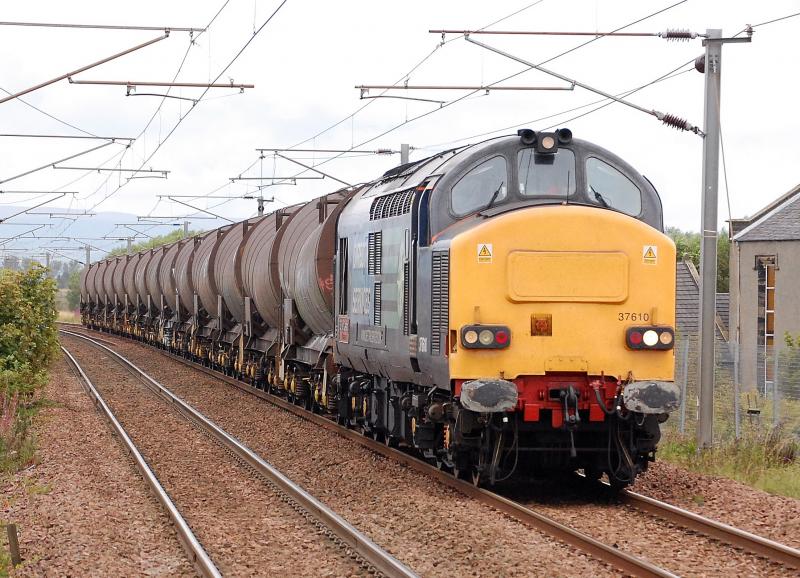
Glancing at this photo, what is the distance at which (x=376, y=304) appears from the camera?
1389 centimetres

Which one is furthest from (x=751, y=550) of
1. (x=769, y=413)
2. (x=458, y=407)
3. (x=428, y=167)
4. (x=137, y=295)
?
(x=137, y=295)

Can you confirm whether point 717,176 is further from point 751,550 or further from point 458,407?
point 751,550

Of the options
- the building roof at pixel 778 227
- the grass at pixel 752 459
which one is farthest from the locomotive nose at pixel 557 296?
the building roof at pixel 778 227

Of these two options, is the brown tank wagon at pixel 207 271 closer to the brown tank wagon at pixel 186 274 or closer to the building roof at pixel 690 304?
the brown tank wagon at pixel 186 274

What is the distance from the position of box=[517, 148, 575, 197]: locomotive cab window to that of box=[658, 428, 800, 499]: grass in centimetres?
405

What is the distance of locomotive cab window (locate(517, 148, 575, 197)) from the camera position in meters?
11.3

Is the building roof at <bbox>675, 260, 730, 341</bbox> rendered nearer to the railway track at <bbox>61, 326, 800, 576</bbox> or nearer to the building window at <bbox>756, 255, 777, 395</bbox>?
the building window at <bbox>756, 255, 777, 395</bbox>

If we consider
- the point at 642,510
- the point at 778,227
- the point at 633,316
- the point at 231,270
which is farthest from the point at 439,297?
the point at 778,227

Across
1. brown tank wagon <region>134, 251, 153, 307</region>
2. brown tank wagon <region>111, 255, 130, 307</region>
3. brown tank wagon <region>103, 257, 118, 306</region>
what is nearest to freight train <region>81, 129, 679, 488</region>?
brown tank wagon <region>134, 251, 153, 307</region>

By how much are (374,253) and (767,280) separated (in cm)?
2400

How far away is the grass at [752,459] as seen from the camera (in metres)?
12.7

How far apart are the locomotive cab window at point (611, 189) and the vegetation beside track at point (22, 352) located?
8179 millimetres

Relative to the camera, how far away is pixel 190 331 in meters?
34.6

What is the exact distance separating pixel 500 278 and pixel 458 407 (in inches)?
52.6
